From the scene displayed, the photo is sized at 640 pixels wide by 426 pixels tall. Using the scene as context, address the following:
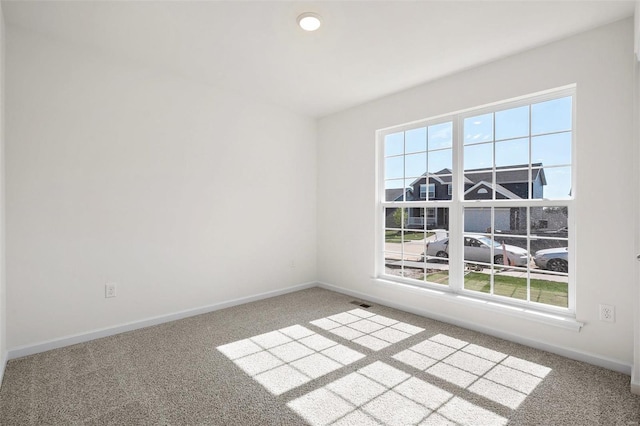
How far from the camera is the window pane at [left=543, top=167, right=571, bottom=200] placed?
259 cm

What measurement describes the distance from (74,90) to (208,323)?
7.88 feet

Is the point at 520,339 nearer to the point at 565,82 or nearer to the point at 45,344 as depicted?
the point at 565,82

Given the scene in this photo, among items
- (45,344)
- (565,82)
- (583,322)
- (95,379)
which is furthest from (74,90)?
(583,322)

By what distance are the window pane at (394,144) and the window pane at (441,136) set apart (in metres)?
0.38

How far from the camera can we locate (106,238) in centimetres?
283

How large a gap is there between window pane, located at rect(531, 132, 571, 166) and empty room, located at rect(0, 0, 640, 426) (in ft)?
0.04

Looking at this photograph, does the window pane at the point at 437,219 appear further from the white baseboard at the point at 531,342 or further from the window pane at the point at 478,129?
the white baseboard at the point at 531,342

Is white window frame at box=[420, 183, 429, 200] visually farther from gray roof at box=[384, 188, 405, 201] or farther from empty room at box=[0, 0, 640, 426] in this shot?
gray roof at box=[384, 188, 405, 201]

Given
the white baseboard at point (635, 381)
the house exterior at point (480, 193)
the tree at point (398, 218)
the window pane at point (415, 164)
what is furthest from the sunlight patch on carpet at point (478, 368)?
the window pane at point (415, 164)

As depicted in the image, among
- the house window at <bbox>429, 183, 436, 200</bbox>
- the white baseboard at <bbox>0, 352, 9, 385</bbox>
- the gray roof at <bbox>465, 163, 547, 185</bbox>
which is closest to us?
the white baseboard at <bbox>0, 352, 9, 385</bbox>

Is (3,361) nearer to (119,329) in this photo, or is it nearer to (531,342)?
(119,329)

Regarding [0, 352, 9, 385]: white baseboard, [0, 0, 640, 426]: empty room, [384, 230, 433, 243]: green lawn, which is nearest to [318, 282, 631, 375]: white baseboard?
[0, 0, 640, 426]: empty room

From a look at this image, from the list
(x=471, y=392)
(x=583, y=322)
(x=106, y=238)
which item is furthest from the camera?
(x=106, y=238)

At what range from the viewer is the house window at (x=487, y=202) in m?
2.64
